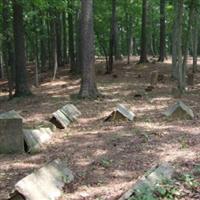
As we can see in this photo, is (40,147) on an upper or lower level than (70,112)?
lower

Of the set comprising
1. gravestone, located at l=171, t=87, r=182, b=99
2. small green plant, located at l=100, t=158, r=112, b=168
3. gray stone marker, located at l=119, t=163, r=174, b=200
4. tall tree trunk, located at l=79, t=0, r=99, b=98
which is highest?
tall tree trunk, located at l=79, t=0, r=99, b=98

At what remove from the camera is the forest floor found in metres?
7.34

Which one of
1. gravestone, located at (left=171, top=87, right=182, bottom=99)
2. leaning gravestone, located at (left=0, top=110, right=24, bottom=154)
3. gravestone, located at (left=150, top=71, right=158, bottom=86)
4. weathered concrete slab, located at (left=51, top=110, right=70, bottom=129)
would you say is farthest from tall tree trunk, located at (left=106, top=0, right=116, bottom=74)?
leaning gravestone, located at (left=0, top=110, right=24, bottom=154)

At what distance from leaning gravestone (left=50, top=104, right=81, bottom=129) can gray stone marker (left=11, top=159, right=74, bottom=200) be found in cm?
427

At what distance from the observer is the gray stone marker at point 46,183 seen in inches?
233

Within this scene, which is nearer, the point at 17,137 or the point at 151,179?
the point at 151,179

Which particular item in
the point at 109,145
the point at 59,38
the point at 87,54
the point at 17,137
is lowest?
the point at 109,145

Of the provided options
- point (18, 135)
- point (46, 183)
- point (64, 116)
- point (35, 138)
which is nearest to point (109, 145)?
point (35, 138)

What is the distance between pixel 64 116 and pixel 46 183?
591 cm

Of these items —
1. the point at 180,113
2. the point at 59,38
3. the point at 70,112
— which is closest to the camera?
the point at 180,113

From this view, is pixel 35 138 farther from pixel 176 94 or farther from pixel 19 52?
pixel 19 52

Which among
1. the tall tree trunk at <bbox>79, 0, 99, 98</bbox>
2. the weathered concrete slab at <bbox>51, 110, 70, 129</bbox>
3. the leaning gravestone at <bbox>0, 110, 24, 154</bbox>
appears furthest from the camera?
the tall tree trunk at <bbox>79, 0, 99, 98</bbox>

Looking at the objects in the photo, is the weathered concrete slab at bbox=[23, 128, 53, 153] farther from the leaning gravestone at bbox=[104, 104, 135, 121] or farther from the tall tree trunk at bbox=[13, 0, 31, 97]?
the tall tree trunk at bbox=[13, 0, 31, 97]

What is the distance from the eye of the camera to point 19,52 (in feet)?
61.4
